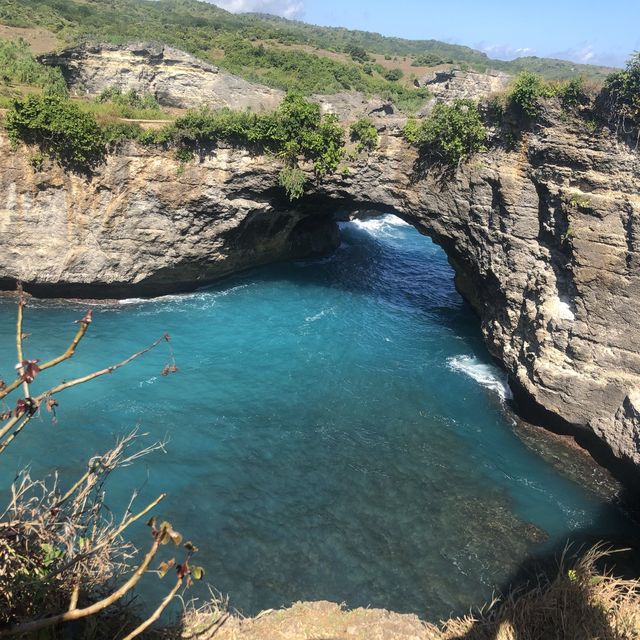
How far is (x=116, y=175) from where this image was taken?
21.8 m

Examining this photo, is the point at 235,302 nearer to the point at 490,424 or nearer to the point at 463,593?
the point at 490,424

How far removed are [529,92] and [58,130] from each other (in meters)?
18.2

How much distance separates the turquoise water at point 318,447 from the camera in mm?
12227

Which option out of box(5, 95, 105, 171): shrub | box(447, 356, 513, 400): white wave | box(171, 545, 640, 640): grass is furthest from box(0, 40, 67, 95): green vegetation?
box(171, 545, 640, 640): grass

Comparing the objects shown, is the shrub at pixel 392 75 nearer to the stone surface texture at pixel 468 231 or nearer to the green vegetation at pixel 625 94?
the stone surface texture at pixel 468 231

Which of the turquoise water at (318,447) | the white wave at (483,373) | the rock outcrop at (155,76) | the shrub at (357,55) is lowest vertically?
the turquoise water at (318,447)

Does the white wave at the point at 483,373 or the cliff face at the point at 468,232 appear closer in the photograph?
the cliff face at the point at 468,232

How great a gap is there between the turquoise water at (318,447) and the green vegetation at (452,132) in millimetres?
8238

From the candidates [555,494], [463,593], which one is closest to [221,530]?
[463,593]

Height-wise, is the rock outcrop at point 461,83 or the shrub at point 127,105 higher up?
the rock outcrop at point 461,83

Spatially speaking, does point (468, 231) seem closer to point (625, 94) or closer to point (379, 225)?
point (625, 94)

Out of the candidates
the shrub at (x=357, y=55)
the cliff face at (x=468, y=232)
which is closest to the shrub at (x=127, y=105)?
the cliff face at (x=468, y=232)

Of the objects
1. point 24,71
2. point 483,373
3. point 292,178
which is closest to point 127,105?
point 24,71

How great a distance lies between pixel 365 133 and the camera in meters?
22.0
